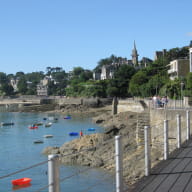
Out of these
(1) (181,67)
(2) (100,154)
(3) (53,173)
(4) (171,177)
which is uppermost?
(1) (181,67)

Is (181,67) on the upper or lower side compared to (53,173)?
upper

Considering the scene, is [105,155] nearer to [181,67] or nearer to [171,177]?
[171,177]

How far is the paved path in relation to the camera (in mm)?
8195

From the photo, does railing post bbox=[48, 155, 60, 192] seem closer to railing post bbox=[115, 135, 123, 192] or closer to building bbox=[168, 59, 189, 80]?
railing post bbox=[115, 135, 123, 192]

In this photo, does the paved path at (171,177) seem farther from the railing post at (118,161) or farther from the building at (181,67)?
the building at (181,67)

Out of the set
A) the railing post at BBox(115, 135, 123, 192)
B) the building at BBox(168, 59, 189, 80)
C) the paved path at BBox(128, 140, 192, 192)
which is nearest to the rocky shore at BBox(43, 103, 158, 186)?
the paved path at BBox(128, 140, 192, 192)

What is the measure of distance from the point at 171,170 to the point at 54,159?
5074mm

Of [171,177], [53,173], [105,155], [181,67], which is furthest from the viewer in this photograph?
[181,67]

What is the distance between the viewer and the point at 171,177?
30.4ft

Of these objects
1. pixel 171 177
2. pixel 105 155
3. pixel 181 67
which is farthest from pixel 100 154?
pixel 181 67

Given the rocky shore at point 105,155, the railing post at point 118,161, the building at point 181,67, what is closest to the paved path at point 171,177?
the railing post at point 118,161

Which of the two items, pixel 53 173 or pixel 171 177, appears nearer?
pixel 53 173

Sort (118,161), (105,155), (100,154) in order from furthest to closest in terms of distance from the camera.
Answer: (100,154) < (105,155) < (118,161)

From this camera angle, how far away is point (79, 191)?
2233cm
